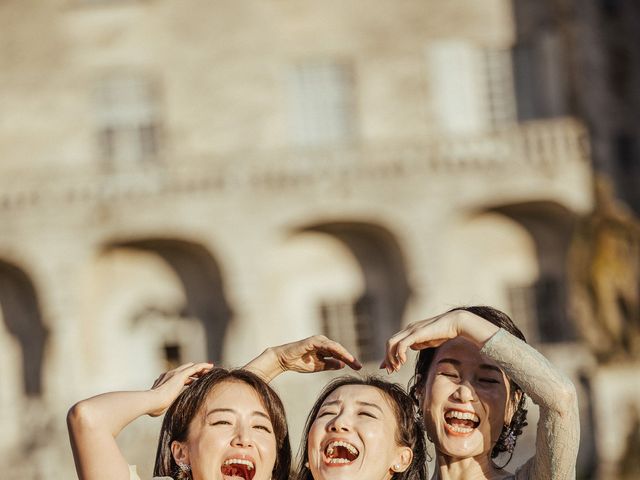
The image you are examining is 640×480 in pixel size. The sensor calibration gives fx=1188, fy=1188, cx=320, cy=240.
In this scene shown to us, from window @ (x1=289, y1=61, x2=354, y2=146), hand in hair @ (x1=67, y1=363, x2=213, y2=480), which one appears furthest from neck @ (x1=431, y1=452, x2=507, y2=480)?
window @ (x1=289, y1=61, x2=354, y2=146)

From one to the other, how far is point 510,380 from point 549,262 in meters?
21.2

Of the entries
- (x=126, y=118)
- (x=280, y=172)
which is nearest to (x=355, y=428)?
(x=280, y=172)

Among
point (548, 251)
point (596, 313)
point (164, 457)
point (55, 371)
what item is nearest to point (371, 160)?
point (548, 251)

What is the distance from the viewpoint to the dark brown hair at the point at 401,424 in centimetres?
484

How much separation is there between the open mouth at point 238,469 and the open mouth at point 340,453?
30cm

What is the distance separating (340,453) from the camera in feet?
15.3

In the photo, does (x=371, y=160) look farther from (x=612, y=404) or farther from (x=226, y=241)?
(x=612, y=404)

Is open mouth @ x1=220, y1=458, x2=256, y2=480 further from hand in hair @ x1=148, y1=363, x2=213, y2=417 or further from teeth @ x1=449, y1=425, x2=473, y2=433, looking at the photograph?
teeth @ x1=449, y1=425, x2=473, y2=433

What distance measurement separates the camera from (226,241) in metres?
24.6

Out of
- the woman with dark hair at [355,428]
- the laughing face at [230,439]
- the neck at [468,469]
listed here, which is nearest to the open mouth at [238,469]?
the laughing face at [230,439]

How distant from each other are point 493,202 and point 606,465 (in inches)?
299

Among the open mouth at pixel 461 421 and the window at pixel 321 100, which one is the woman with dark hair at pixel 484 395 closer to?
the open mouth at pixel 461 421

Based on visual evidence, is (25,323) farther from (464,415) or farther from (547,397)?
(547,397)

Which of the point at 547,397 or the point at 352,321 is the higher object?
the point at 547,397
